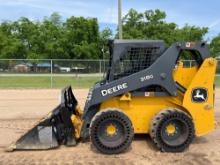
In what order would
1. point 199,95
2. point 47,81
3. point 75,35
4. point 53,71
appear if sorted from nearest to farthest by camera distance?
point 199,95 < point 53,71 < point 47,81 < point 75,35

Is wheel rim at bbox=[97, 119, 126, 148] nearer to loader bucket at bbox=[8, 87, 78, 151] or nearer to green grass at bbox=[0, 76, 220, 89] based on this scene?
loader bucket at bbox=[8, 87, 78, 151]

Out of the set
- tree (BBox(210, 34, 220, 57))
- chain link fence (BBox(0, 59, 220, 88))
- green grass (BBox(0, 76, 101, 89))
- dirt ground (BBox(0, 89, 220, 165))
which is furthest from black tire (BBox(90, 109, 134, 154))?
tree (BBox(210, 34, 220, 57))

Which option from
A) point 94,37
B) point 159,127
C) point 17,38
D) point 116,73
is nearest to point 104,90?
point 116,73

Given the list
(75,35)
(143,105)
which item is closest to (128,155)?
(143,105)

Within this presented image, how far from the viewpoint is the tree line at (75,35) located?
49406mm

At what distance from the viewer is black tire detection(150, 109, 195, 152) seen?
8.52m

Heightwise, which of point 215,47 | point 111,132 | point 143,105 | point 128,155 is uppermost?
point 215,47

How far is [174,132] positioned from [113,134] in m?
1.13

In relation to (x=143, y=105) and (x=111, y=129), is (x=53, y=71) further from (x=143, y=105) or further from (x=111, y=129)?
(x=111, y=129)

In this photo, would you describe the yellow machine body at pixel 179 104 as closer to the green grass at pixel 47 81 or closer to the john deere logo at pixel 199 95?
the john deere logo at pixel 199 95

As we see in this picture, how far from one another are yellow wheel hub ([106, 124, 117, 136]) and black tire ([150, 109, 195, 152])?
68cm

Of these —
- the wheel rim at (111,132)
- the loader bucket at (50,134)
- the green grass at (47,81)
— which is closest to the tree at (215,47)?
the green grass at (47,81)

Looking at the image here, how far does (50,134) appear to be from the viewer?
8820mm

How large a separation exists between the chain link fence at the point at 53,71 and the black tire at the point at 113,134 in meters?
20.9
